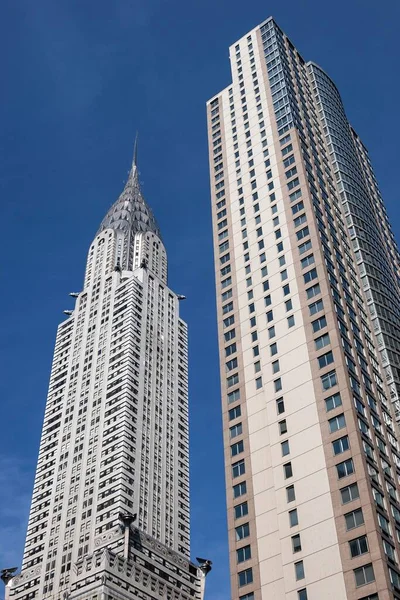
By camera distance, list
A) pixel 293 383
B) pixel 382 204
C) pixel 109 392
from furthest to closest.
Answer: pixel 109 392
pixel 382 204
pixel 293 383

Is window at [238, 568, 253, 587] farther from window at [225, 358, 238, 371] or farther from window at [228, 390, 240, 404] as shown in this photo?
window at [225, 358, 238, 371]

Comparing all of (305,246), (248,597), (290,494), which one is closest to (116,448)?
(305,246)

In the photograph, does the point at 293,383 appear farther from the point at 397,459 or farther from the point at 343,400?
the point at 397,459

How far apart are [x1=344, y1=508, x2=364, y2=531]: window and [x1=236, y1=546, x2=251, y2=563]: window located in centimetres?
1011

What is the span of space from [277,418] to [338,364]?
25.5 ft

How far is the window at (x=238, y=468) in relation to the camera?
7669 cm

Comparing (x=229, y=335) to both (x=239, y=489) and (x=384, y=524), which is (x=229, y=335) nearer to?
(x=239, y=489)

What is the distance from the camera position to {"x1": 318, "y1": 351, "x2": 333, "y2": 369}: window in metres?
76.8

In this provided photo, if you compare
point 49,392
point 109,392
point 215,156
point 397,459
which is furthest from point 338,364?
point 49,392

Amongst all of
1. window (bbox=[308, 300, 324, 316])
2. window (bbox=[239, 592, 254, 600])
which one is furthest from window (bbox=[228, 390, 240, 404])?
window (bbox=[239, 592, 254, 600])

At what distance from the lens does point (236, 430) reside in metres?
80.4

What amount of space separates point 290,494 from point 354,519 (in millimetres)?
7432

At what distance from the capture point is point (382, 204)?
135500 millimetres

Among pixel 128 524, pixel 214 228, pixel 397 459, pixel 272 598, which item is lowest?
pixel 272 598
